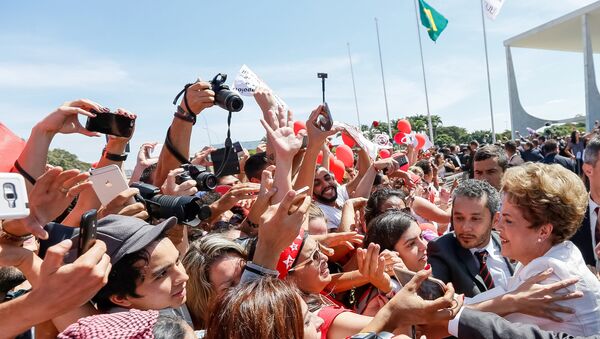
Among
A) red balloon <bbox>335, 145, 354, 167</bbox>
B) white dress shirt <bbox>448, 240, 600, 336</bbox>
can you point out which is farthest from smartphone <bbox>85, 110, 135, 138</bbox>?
red balloon <bbox>335, 145, 354, 167</bbox>

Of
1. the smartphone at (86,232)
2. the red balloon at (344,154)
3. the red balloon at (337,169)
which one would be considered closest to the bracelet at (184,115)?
the smartphone at (86,232)

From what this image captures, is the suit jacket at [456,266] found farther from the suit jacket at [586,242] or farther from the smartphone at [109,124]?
the smartphone at [109,124]

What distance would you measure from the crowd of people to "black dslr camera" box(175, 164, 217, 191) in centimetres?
2

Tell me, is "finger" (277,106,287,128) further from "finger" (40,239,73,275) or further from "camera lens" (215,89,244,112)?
"finger" (40,239,73,275)

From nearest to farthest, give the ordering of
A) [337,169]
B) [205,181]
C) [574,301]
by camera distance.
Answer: [574,301], [205,181], [337,169]

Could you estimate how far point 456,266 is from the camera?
2322mm

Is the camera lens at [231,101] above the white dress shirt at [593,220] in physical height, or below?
above

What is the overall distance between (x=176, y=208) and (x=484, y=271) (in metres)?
1.61

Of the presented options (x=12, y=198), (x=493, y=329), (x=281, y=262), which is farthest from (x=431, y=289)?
(x=12, y=198)

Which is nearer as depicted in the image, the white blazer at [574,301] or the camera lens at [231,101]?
the white blazer at [574,301]

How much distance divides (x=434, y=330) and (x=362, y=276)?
20.7 inches

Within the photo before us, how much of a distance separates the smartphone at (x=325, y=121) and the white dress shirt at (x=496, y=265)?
1093 mm

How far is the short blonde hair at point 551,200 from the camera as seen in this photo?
5.93 ft

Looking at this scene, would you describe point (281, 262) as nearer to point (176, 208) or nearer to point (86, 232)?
point (176, 208)
